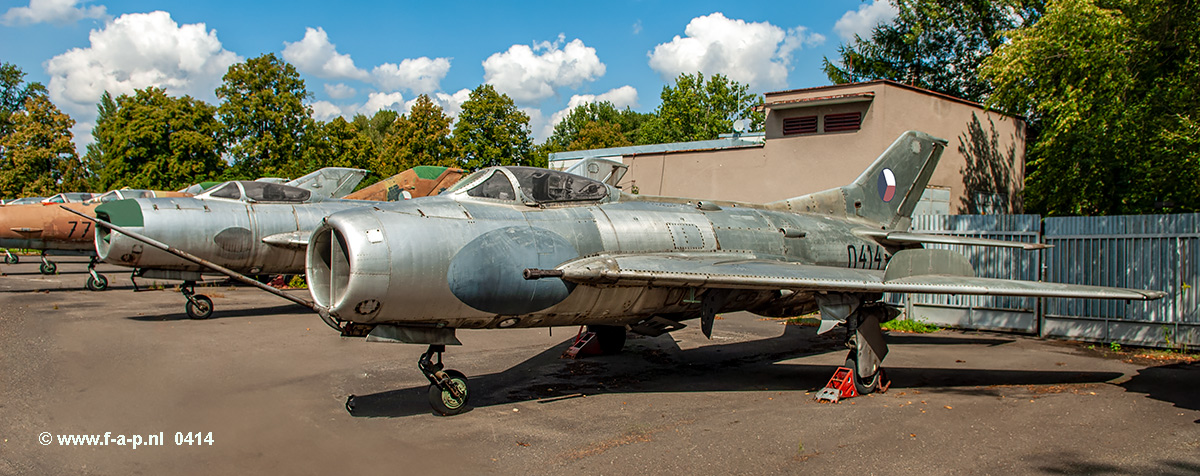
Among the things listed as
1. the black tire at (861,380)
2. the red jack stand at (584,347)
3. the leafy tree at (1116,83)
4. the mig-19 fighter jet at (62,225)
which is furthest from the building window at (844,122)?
the mig-19 fighter jet at (62,225)

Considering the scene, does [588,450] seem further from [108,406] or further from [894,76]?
[894,76]

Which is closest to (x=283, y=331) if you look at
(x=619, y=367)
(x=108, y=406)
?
(x=108, y=406)

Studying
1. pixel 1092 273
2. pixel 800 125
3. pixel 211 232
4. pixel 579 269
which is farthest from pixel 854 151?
pixel 211 232

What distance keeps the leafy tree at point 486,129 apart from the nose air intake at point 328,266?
1453 inches

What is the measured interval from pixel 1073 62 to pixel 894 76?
1993cm

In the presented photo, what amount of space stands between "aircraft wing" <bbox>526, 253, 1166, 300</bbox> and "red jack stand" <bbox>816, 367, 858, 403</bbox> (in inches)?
41.0

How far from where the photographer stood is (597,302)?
25.9ft

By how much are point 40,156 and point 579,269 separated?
Result: 5722 cm

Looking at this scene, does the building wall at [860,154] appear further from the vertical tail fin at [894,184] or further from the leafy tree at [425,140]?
the leafy tree at [425,140]

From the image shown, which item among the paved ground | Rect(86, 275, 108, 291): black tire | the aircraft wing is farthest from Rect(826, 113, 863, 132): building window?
Rect(86, 275, 108, 291): black tire

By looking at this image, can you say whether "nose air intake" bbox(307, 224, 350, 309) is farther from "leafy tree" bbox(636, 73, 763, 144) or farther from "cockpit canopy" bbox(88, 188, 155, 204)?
"leafy tree" bbox(636, 73, 763, 144)

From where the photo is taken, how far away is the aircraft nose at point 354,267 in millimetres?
6211

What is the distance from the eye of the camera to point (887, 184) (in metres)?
12.2

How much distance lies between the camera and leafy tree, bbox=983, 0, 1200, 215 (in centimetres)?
1524
